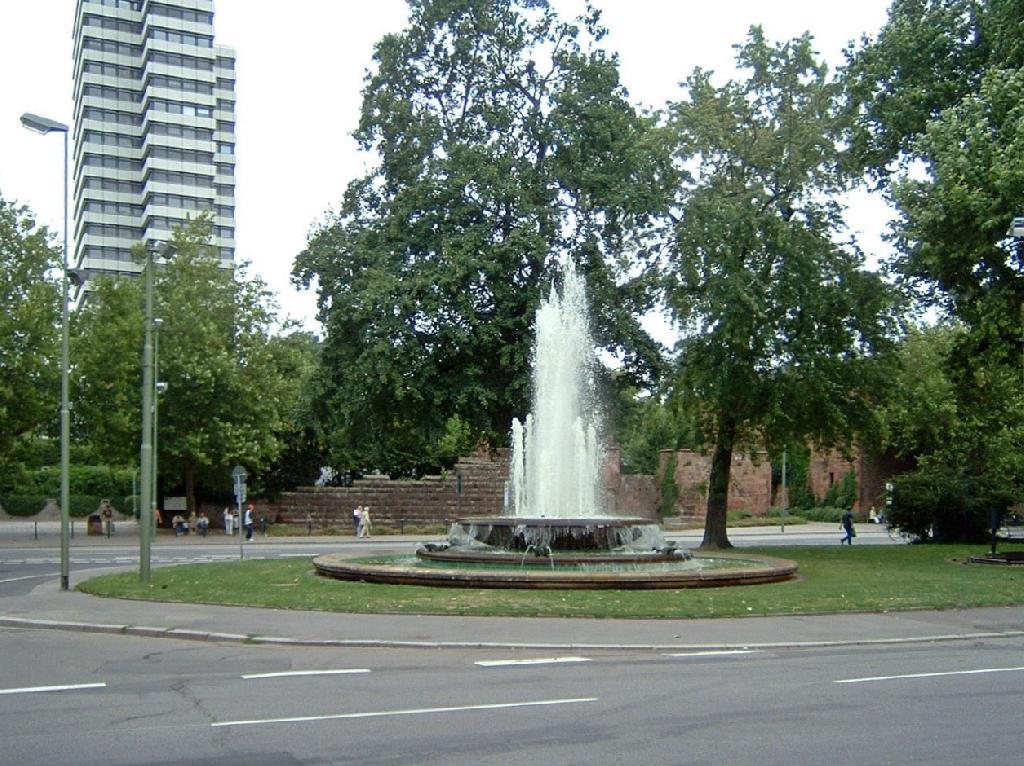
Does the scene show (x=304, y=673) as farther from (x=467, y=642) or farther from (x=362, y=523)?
(x=362, y=523)

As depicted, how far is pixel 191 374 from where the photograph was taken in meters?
50.2

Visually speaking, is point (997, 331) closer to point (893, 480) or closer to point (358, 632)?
point (893, 480)

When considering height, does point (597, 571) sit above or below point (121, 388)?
below

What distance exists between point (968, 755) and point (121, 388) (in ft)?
149

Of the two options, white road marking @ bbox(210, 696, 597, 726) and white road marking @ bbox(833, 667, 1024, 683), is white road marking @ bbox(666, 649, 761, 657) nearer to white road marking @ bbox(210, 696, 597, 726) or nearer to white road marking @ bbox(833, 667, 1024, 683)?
white road marking @ bbox(833, 667, 1024, 683)

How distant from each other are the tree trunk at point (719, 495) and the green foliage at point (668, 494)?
28.4 m

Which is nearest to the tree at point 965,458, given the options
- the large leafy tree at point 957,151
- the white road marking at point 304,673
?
the large leafy tree at point 957,151

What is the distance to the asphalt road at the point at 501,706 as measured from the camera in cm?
811

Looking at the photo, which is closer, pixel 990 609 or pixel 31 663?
pixel 31 663

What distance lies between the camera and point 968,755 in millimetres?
7996

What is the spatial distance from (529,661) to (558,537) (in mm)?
8788

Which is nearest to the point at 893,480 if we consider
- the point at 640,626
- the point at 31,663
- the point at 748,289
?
the point at 748,289

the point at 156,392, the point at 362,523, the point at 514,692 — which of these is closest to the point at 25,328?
the point at 156,392

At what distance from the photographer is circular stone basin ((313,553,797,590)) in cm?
2002
